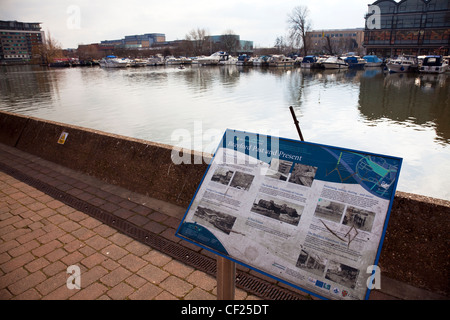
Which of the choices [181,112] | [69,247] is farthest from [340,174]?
[181,112]

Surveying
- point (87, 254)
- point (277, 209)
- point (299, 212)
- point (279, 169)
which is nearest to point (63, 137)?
point (87, 254)

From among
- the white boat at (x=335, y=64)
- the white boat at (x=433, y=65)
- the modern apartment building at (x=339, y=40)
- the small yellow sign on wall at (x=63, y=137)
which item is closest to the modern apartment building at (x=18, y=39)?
the modern apartment building at (x=339, y=40)

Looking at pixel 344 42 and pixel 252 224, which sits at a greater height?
pixel 344 42

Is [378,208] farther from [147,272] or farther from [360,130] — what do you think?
[360,130]

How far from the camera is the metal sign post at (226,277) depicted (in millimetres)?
2174

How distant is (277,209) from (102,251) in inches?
96.5

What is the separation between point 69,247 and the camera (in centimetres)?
359

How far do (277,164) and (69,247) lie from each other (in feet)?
9.31

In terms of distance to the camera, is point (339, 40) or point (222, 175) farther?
point (339, 40)

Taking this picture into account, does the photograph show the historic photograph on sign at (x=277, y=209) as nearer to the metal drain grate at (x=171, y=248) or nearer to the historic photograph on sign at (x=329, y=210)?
the historic photograph on sign at (x=329, y=210)

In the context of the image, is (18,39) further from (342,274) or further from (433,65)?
(342,274)

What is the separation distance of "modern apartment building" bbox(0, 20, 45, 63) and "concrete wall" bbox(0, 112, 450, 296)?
171390 mm

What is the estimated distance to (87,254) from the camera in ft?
11.4

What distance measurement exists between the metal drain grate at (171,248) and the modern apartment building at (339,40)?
123041 mm
